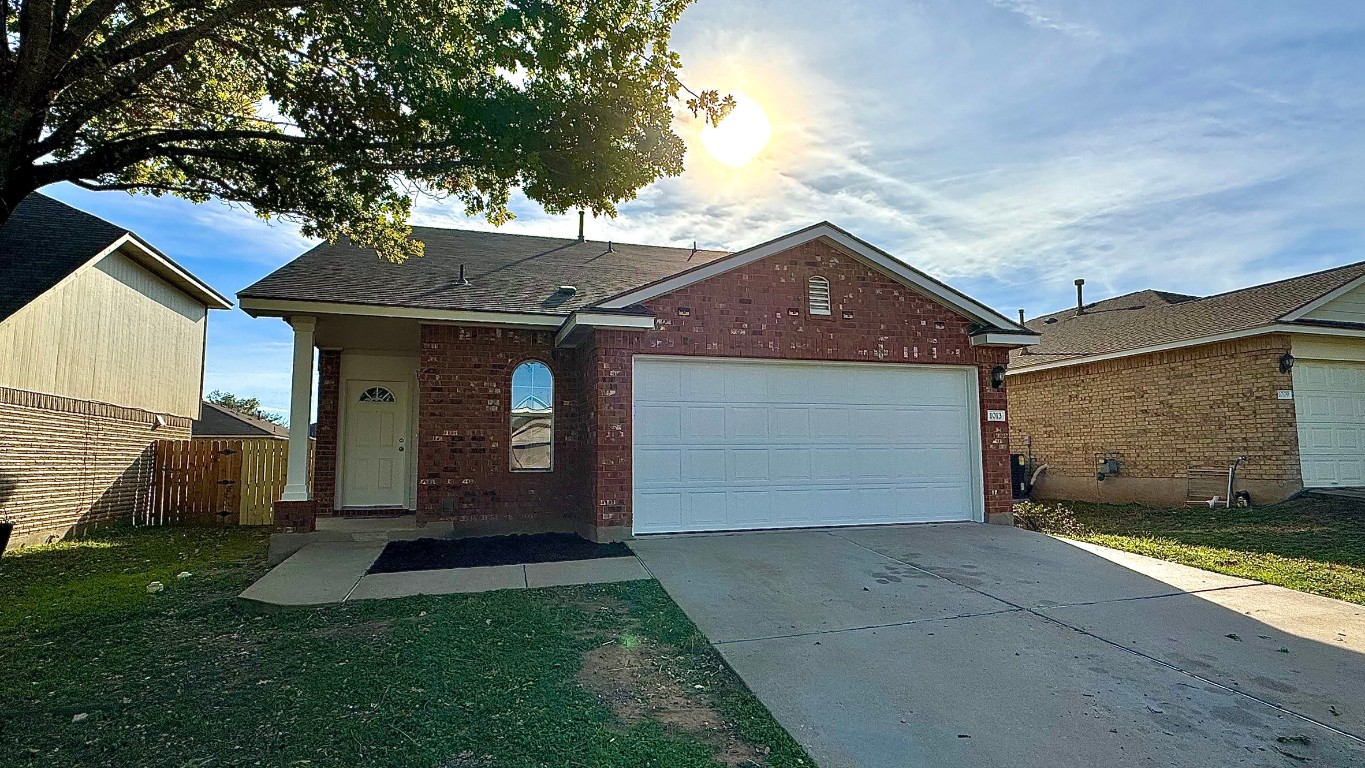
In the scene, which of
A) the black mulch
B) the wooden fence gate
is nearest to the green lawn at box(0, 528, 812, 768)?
the black mulch

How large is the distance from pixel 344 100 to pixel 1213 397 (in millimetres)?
14708

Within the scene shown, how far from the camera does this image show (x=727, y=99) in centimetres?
643

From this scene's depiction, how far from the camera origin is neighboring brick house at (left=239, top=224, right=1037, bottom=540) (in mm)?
8562

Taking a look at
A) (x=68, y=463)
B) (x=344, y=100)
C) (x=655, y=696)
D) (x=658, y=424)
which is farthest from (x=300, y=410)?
(x=655, y=696)

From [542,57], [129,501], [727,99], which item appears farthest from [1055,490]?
[129,501]

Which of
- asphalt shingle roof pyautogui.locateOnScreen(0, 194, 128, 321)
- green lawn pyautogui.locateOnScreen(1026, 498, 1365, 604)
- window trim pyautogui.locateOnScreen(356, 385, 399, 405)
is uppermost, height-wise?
asphalt shingle roof pyautogui.locateOnScreen(0, 194, 128, 321)

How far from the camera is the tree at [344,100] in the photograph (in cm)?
538

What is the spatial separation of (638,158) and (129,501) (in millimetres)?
12244

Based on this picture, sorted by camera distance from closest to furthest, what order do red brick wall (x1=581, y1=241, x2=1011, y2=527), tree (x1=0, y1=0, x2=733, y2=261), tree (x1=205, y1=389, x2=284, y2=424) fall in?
tree (x1=0, y1=0, x2=733, y2=261) → red brick wall (x1=581, y1=241, x2=1011, y2=527) → tree (x1=205, y1=389, x2=284, y2=424)

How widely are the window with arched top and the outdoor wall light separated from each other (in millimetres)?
9459

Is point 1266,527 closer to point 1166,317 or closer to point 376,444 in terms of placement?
point 1166,317

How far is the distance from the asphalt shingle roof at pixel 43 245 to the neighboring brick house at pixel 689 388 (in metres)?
4.72

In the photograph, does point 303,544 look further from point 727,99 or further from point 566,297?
point 727,99

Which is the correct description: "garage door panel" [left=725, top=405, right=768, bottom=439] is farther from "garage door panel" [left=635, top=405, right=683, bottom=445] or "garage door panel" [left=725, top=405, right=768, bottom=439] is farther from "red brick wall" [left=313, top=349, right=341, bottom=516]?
"red brick wall" [left=313, top=349, right=341, bottom=516]
